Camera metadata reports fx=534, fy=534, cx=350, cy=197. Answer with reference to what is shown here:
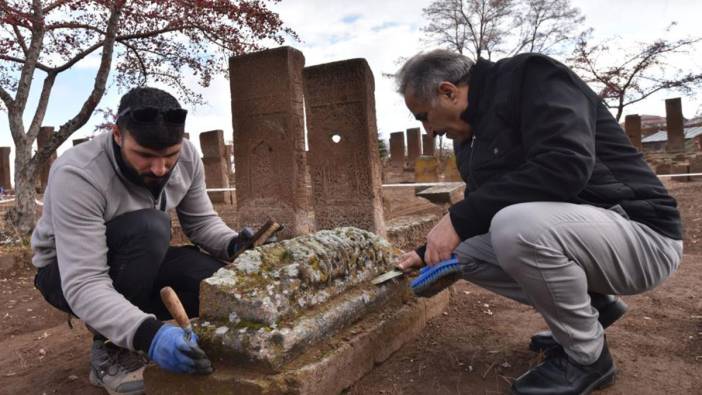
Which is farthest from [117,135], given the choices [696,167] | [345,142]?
[696,167]

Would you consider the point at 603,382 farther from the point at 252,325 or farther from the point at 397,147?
the point at 397,147

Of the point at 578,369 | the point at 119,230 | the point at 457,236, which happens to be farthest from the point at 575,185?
the point at 119,230

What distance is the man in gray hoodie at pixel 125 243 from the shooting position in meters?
1.86

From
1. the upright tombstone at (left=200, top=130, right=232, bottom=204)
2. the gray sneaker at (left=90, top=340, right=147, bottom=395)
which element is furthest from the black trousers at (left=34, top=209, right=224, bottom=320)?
the upright tombstone at (left=200, top=130, right=232, bottom=204)

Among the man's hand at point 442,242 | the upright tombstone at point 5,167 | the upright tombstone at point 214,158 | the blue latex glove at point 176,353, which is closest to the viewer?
the blue latex glove at point 176,353

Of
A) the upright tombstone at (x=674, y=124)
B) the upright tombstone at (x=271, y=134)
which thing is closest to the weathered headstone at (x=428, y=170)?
the upright tombstone at (x=271, y=134)

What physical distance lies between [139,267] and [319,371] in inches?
36.6

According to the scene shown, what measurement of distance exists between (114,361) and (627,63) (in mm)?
15309

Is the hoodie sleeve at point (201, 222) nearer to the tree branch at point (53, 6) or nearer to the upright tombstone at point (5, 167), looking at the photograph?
the tree branch at point (53, 6)

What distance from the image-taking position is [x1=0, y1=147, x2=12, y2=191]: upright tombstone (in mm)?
14202

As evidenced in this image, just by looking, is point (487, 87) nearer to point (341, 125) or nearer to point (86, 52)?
point (341, 125)

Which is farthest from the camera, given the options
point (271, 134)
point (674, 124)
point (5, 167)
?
point (674, 124)

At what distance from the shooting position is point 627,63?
1434 centimetres

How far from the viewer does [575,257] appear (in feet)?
5.89
